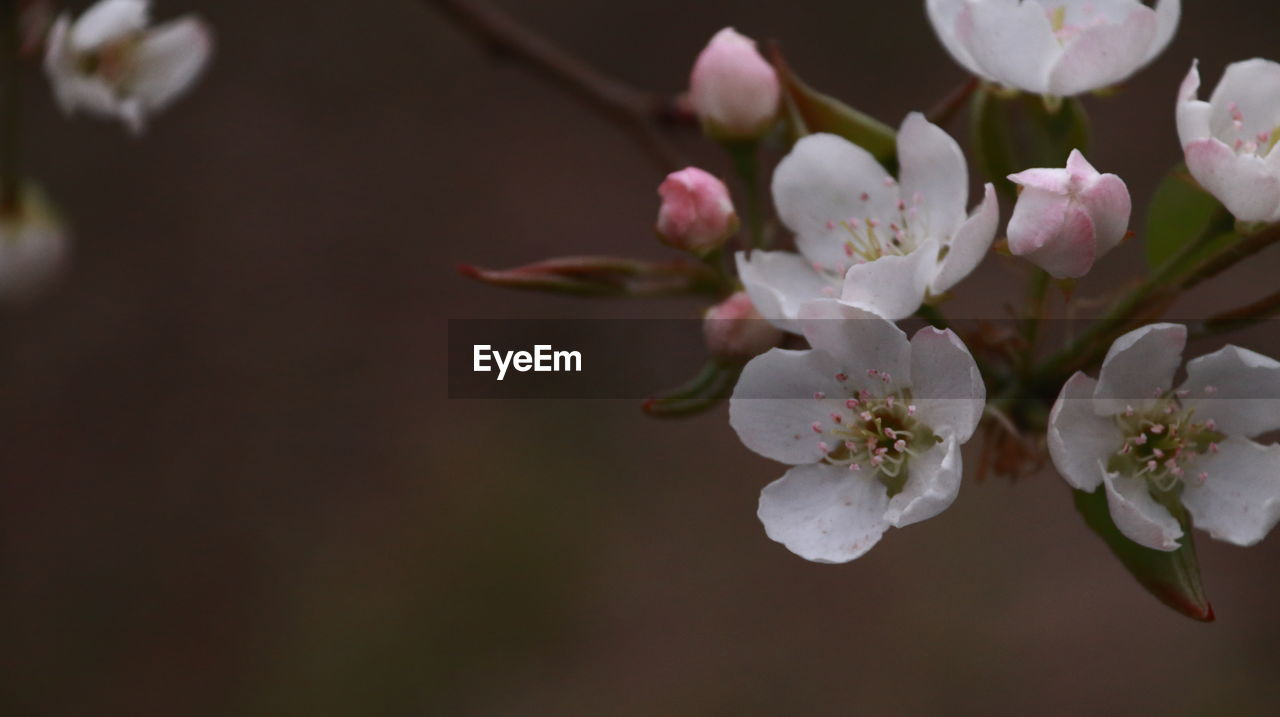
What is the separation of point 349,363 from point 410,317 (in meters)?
0.24

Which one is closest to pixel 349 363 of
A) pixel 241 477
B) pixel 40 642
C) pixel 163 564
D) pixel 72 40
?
pixel 241 477

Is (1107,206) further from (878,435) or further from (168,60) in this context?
(168,60)

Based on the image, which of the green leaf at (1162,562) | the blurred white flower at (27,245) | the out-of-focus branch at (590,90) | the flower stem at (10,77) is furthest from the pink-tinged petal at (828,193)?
the blurred white flower at (27,245)

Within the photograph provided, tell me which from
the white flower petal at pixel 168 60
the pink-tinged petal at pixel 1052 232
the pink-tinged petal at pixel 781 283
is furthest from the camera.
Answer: the white flower petal at pixel 168 60

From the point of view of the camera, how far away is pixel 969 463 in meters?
2.48

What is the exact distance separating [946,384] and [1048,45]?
328 mm

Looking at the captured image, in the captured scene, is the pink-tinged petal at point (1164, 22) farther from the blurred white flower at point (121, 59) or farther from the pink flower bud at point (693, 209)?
the blurred white flower at point (121, 59)

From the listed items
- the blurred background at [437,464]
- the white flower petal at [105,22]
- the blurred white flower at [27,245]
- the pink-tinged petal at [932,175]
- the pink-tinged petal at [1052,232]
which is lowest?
the blurred background at [437,464]

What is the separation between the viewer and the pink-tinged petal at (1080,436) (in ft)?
2.92

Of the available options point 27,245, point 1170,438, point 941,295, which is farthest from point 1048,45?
point 27,245

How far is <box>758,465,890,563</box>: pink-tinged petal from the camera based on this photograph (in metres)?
0.94

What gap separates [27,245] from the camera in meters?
1.68

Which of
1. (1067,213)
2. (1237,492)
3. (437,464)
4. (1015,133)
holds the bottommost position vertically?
(437,464)

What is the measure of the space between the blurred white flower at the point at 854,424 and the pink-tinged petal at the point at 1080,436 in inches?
2.7
